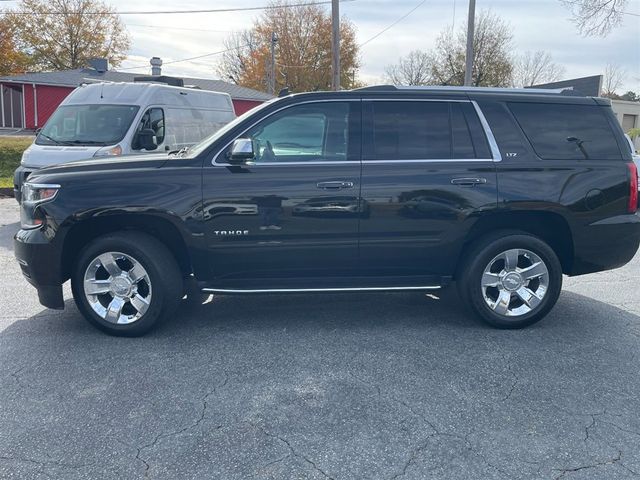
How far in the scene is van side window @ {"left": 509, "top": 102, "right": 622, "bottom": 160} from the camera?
4902mm

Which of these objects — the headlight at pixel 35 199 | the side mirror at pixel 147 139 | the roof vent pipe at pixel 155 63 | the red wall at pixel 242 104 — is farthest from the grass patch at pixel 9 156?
the red wall at pixel 242 104

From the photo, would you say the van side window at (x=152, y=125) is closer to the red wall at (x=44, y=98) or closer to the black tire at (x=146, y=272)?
the black tire at (x=146, y=272)

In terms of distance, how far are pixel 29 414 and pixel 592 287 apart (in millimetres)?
5563

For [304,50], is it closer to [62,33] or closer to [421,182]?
[62,33]

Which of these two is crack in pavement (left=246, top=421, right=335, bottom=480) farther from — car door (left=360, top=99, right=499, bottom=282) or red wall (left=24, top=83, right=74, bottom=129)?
red wall (left=24, top=83, right=74, bottom=129)

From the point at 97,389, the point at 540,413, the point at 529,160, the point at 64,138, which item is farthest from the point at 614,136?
the point at 64,138

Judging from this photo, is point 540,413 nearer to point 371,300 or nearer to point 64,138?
point 371,300

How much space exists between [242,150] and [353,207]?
3.22 ft

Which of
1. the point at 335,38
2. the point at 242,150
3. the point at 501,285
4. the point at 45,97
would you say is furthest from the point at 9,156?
the point at 501,285

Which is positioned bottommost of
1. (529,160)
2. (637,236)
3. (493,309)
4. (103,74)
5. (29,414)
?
(29,414)

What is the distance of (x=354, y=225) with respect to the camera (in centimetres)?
466

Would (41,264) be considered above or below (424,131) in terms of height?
below

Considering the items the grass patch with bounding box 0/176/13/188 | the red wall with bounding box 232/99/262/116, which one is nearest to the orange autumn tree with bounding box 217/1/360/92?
the red wall with bounding box 232/99/262/116

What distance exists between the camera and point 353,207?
4.64 metres
